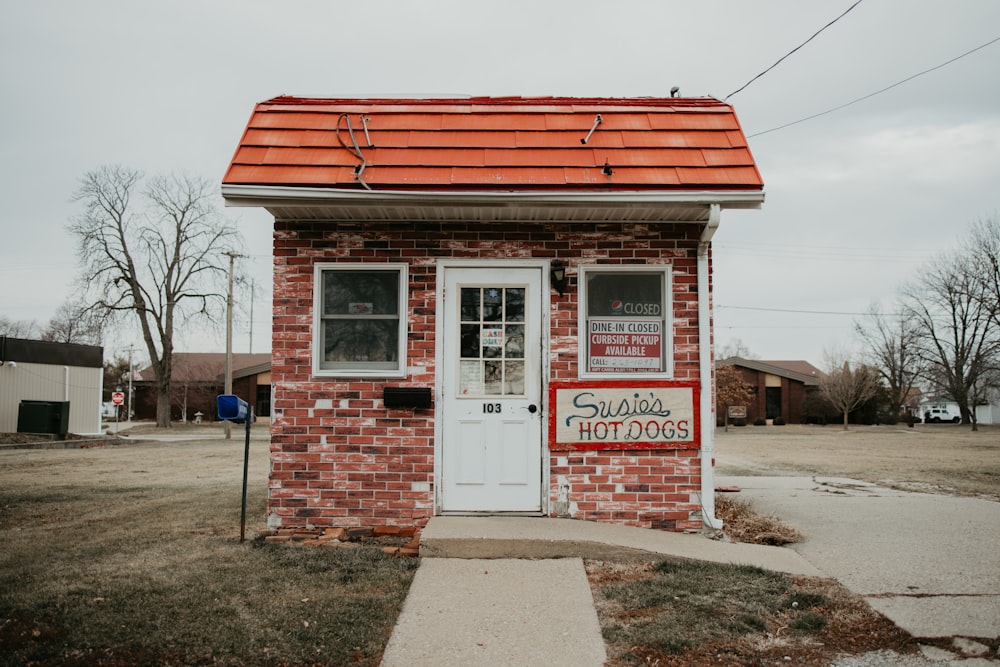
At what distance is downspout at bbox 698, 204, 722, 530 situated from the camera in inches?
269

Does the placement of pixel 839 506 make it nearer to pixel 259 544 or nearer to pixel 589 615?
pixel 589 615

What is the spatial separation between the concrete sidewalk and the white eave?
272 cm

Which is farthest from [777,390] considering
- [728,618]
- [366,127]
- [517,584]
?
[728,618]

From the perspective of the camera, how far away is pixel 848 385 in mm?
43688

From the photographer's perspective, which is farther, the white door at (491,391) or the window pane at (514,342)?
the window pane at (514,342)

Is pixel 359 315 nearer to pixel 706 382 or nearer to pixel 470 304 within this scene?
pixel 470 304

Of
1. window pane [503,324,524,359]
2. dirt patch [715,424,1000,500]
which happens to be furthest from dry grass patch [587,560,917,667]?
dirt patch [715,424,1000,500]

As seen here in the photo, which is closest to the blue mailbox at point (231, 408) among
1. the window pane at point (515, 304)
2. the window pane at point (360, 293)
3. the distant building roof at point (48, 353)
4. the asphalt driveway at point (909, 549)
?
the window pane at point (360, 293)

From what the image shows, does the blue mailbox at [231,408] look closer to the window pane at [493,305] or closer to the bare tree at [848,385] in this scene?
the window pane at [493,305]

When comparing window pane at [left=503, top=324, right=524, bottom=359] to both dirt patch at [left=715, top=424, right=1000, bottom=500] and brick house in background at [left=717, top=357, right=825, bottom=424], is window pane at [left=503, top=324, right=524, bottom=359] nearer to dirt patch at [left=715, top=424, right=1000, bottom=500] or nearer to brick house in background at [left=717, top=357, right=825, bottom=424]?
dirt patch at [left=715, top=424, right=1000, bottom=500]

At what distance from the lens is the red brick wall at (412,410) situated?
6.86 m

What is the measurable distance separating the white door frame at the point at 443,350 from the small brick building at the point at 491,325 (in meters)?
0.02

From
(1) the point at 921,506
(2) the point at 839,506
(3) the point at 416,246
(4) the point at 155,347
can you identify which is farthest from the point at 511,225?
(4) the point at 155,347

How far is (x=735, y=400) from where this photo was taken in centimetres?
4091
